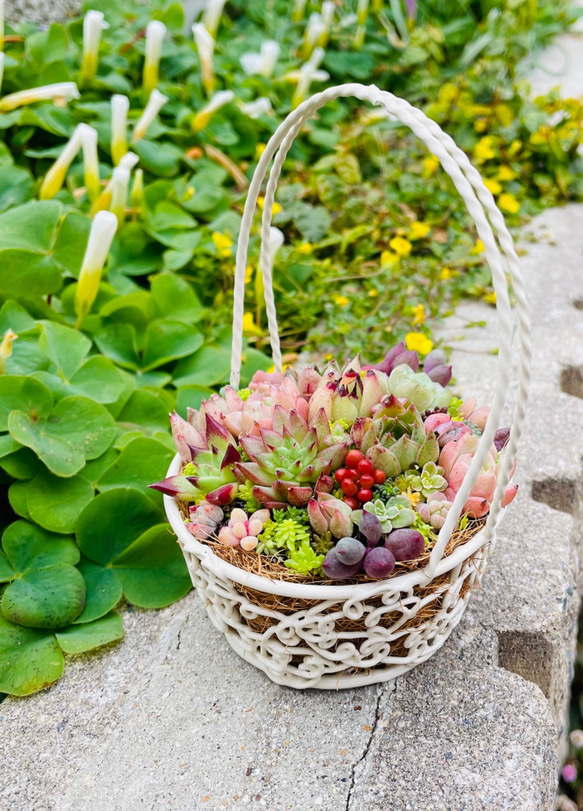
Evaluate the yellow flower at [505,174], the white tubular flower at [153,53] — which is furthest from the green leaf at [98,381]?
the yellow flower at [505,174]

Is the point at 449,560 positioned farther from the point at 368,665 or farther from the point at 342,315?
the point at 342,315

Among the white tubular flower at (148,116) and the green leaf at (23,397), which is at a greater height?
the white tubular flower at (148,116)

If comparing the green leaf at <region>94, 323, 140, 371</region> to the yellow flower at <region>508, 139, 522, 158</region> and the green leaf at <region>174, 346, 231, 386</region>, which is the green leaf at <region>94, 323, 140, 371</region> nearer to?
the green leaf at <region>174, 346, 231, 386</region>

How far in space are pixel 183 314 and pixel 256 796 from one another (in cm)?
90

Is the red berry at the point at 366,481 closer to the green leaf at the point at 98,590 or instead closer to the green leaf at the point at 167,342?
the green leaf at the point at 98,590

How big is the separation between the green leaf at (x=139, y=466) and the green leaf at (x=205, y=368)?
23 centimetres

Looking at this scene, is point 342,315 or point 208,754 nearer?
point 208,754

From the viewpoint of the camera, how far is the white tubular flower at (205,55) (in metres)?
1.79

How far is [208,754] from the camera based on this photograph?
2.65 ft

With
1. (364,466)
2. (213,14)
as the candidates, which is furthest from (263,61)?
(364,466)

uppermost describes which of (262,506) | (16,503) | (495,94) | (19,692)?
(495,94)

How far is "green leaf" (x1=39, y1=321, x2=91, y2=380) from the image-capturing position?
43.8 inches

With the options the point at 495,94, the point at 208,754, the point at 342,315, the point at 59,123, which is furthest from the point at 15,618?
the point at 495,94

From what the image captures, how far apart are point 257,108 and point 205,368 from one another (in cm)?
98
